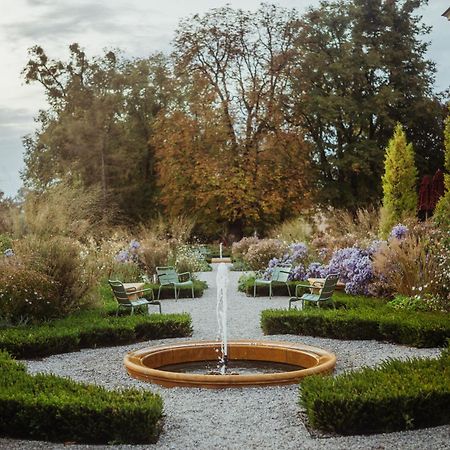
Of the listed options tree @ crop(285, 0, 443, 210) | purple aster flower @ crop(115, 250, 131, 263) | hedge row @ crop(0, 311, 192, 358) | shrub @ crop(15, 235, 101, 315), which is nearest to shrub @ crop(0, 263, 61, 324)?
shrub @ crop(15, 235, 101, 315)

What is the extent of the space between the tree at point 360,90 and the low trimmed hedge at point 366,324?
17.6m

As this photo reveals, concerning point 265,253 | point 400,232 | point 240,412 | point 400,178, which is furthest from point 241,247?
point 240,412

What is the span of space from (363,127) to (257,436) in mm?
24985

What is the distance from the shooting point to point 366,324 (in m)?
9.71

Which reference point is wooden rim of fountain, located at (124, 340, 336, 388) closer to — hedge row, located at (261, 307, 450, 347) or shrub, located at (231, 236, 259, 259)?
hedge row, located at (261, 307, 450, 347)

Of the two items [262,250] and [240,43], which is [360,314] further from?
[240,43]

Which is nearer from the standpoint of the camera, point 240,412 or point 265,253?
point 240,412

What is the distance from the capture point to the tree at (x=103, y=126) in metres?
30.1

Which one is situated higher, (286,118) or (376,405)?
(286,118)

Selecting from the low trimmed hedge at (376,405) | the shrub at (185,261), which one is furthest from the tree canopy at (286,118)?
the low trimmed hedge at (376,405)

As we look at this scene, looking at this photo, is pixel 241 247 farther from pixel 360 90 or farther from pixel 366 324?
pixel 366 324

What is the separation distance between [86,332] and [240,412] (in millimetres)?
3694

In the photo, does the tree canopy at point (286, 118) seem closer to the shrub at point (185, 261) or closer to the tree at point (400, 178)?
the tree at point (400, 178)

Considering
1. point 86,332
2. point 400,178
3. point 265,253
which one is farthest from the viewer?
point 400,178
